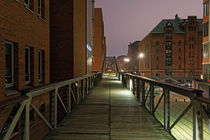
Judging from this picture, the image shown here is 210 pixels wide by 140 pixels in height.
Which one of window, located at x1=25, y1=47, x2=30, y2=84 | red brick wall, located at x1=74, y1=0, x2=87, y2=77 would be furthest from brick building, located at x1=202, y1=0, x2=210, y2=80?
window, located at x1=25, y1=47, x2=30, y2=84

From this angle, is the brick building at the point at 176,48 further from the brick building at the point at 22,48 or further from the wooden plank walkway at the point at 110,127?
the wooden plank walkway at the point at 110,127

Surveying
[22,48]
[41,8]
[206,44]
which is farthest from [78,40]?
[206,44]

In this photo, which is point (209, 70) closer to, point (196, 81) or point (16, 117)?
point (196, 81)

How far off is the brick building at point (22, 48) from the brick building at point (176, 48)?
4013 cm

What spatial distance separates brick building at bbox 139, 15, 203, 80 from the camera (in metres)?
45.3

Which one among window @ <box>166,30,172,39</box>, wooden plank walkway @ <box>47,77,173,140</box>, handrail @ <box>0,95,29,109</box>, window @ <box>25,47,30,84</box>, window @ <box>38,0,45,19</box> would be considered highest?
window @ <box>166,30,172,39</box>

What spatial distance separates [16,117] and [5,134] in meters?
0.24

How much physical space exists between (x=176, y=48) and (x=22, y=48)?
47228 millimetres

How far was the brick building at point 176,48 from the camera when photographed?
4528cm

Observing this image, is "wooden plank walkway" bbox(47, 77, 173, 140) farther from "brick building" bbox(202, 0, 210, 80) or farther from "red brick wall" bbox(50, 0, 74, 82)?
"brick building" bbox(202, 0, 210, 80)

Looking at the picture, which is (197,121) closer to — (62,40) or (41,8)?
(41,8)

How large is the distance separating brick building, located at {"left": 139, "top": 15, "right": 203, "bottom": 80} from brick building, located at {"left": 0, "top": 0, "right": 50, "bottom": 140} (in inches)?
1580

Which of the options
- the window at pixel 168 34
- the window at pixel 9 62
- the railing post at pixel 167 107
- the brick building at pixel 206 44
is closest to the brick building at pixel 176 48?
the window at pixel 168 34

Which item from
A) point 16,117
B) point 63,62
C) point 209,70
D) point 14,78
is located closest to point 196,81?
point 209,70
